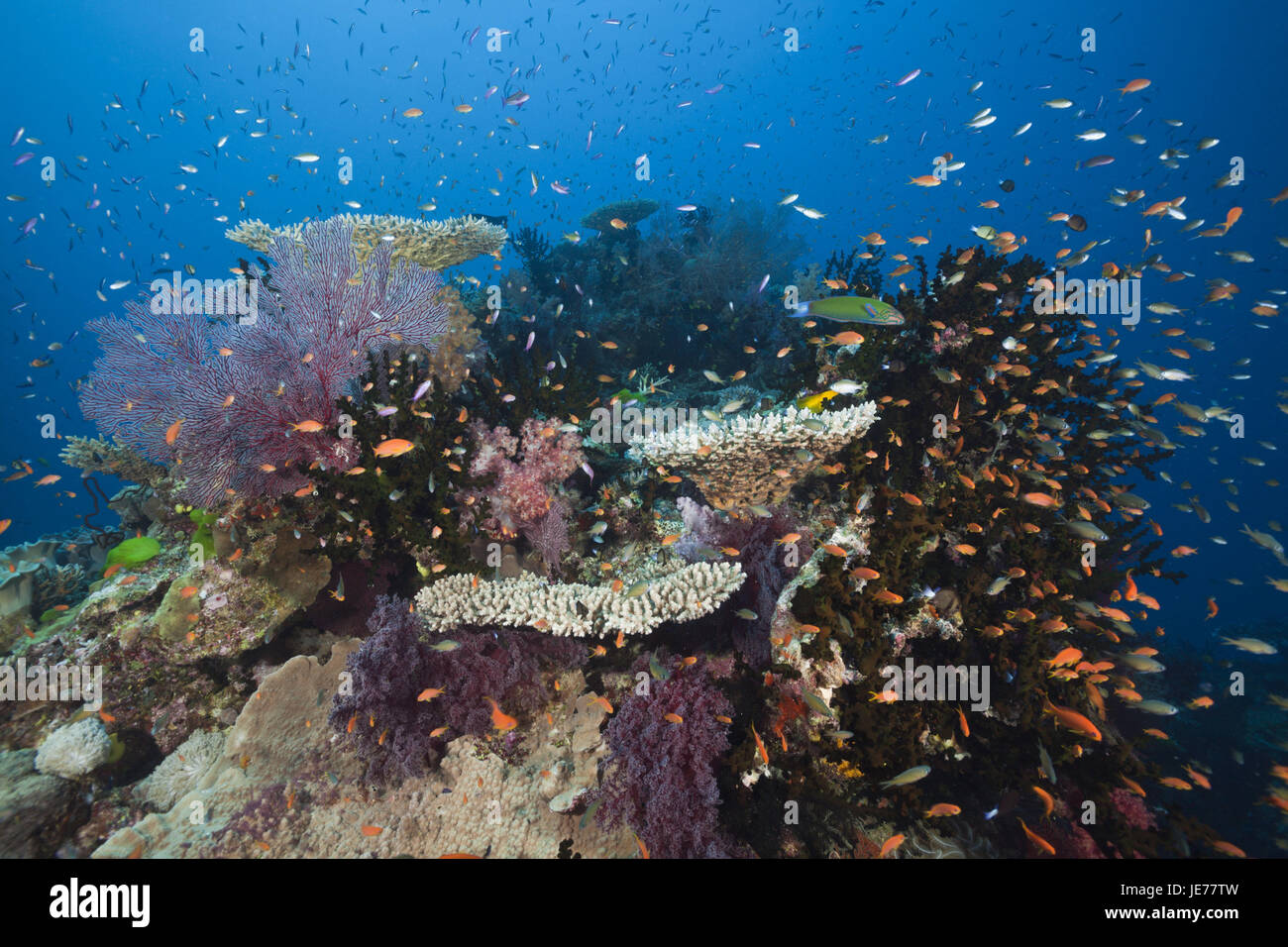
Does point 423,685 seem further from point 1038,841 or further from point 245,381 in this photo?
point 1038,841

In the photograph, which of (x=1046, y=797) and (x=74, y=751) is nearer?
(x=1046, y=797)

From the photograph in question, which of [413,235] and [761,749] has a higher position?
[413,235]

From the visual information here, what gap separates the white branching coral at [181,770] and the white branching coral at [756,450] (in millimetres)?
5284

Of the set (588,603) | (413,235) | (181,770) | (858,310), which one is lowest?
(181,770)

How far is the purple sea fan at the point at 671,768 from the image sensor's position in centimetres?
341

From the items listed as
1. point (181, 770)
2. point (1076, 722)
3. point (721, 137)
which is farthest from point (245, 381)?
point (721, 137)

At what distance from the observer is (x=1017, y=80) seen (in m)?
72.7

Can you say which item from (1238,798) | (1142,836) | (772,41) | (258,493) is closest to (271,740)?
(258,493)

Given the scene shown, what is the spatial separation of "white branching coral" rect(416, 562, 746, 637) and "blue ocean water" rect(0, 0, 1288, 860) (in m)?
35.5

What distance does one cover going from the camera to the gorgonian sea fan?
15.8 ft

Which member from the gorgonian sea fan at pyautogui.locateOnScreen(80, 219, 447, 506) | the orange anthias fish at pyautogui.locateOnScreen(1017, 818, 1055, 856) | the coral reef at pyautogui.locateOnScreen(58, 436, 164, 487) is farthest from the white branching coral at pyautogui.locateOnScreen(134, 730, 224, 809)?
the orange anthias fish at pyautogui.locateOnScreen(1017, 818, 1055, 856)

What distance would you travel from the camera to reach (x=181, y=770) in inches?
183

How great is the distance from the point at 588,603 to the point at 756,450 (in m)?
2.49
